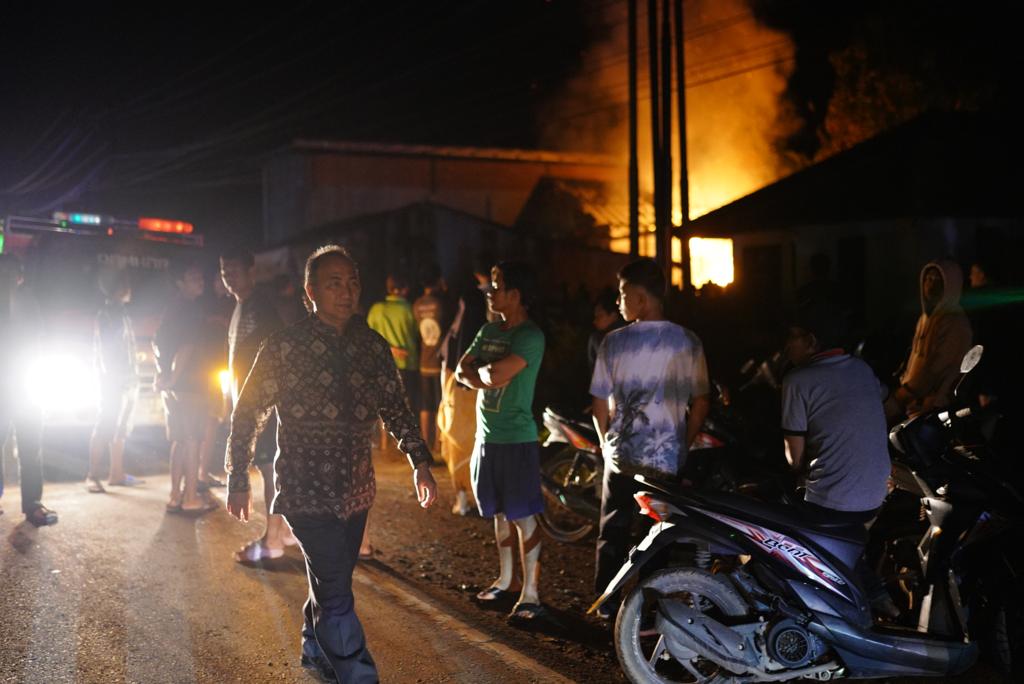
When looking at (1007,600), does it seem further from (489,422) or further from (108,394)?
(108,394)

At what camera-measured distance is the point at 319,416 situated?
15.1ft

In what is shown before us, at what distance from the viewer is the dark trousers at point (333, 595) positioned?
14.9ft

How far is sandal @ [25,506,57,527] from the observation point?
28.0 ft

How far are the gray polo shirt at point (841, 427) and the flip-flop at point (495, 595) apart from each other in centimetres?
240

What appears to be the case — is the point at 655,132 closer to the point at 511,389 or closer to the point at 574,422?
the point at 574,422

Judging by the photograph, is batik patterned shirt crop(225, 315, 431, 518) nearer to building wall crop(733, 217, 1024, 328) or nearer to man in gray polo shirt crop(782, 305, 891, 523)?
man in gray polo shirt crop(782, 305, 891, 523)

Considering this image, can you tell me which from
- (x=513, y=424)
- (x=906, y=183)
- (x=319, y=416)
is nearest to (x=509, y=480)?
(x=513, y=424)

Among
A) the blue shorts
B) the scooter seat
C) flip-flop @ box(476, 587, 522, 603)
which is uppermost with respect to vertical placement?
the scooter seat

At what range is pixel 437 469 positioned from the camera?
37.8 feet

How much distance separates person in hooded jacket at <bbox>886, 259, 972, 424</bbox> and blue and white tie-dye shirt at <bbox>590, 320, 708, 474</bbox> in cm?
179

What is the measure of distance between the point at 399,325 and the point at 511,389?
6048 millimetres

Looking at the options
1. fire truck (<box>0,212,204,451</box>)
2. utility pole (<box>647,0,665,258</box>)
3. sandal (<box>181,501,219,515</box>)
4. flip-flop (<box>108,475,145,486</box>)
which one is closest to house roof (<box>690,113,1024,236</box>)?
utility pole (<box>647,0,665,258</box>)

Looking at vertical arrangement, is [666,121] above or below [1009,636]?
above

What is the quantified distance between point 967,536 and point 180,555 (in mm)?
5237
